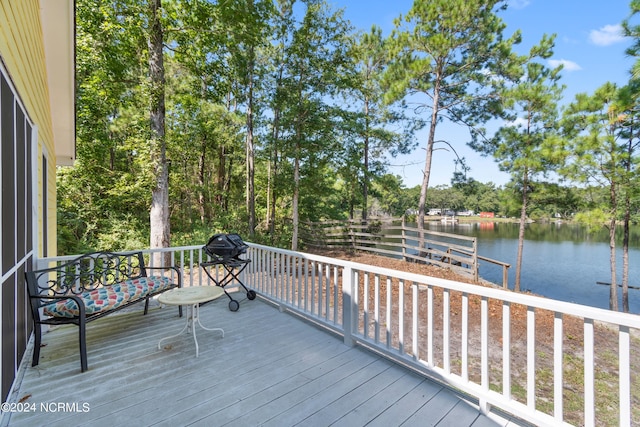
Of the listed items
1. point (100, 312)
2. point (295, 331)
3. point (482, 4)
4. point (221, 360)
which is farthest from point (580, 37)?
point (100, 312)

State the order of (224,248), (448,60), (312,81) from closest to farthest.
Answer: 1. (224,248)
2. (312,81)
3. (448,60)

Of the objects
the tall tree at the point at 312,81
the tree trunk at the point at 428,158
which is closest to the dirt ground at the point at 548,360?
the tree trunk at the point at 428,158

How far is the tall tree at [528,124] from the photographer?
373 inches

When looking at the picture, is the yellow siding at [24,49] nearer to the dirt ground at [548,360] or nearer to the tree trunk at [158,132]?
the tree trunk at [158,132]

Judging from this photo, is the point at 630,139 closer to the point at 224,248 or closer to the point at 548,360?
the point at 548,360

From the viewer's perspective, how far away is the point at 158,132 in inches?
245

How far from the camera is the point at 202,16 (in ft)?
21.1

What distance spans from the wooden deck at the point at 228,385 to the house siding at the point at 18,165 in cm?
32

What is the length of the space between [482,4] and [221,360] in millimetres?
11706

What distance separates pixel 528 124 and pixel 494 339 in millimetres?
9247

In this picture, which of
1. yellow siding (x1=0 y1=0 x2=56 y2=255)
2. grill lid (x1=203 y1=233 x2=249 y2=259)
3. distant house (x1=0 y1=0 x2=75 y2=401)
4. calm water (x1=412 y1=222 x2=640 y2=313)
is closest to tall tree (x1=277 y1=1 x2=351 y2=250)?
grill lid (x1=203 y1=233 x2=249 y2=259)

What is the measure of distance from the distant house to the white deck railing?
1665mm

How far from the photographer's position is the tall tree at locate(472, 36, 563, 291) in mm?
9477

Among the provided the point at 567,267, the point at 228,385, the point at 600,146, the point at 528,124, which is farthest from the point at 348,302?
the point at 567,267
